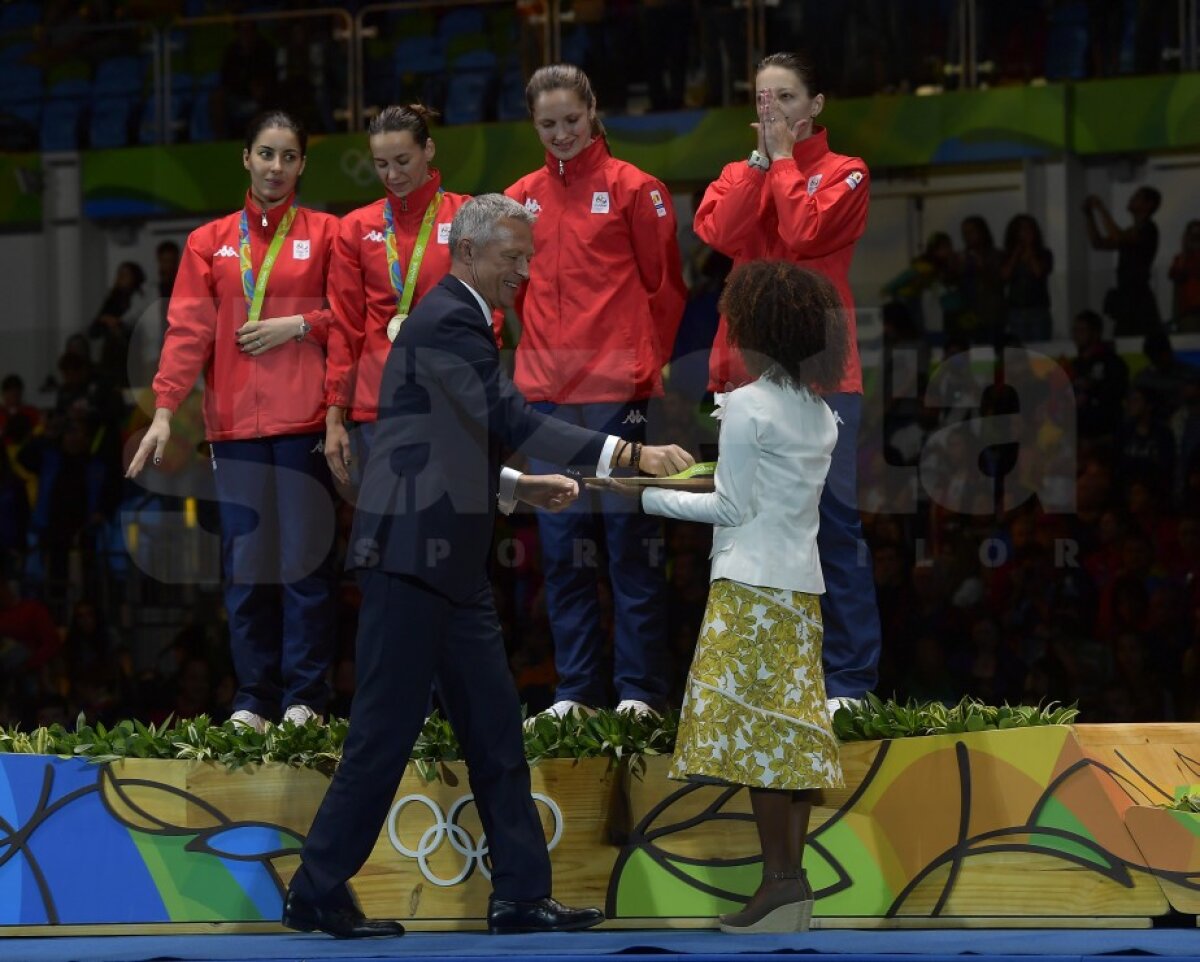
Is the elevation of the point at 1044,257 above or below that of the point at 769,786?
above

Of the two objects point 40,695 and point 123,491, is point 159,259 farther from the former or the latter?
point 40,695

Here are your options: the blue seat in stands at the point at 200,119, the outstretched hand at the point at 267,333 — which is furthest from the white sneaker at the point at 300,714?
the blue seat in stands at the point at 200,119

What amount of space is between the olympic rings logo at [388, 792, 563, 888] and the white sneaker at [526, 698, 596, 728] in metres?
0.26

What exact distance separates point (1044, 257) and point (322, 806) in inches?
249

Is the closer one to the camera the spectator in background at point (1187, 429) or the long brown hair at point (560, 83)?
the long brown hair at point (560, 83)

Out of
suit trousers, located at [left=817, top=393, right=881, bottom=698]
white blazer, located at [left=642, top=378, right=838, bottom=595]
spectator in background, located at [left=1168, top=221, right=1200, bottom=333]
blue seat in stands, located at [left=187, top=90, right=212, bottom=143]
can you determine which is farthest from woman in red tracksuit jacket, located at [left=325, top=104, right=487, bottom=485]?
blue seat in stands, located at [left=187, top=90, right=212, bottom=143]

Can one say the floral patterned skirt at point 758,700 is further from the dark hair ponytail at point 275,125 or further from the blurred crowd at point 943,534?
the blurred crowd at point 943,534

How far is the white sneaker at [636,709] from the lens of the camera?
209 inches

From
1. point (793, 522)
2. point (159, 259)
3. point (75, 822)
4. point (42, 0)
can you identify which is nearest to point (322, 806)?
point (75, 822)

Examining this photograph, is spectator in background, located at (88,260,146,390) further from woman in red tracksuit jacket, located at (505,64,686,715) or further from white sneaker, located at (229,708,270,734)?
woman in red tracksuit jacket, located at (505,64,686,715)

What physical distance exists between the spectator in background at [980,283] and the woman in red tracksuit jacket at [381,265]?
449cm

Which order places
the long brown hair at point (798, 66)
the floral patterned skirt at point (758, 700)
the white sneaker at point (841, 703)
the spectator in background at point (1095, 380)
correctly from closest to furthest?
the floral patterned skirt at point (758, 700)
the white sneaker at point (841, 703)
the long brown hair at point (798, 66)
the spectator in background at point (1095, 380)

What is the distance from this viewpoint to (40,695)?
9656 mm

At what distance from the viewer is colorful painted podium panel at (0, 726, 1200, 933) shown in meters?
4.89
